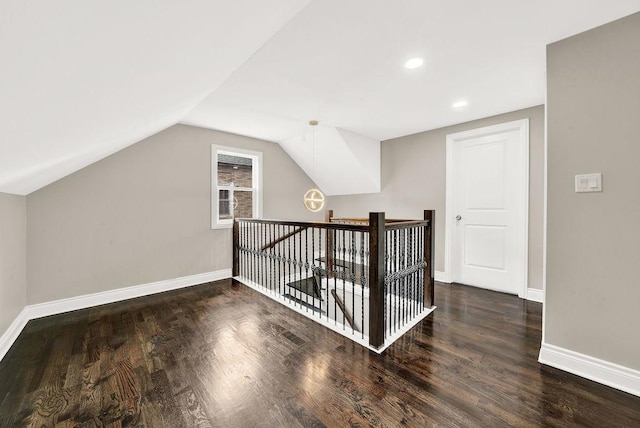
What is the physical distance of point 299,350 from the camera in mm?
2041

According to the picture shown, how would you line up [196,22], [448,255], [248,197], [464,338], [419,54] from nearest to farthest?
[196,22]
[419,54]
[464,338]
[448,255]
[248,197]

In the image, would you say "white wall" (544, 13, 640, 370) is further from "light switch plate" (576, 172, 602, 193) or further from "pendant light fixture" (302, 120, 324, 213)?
"pendant light fixture" (302, 120, 324, 213)

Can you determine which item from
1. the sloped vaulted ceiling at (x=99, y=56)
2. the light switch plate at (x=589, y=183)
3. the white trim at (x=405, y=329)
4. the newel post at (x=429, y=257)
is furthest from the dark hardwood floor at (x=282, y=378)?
the sloped vaulted ceiling at (x=99, y=56)

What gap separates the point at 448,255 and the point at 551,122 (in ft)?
7.64

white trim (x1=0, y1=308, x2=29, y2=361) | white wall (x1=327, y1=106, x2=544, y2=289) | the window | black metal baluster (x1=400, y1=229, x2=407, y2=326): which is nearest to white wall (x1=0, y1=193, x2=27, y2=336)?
white trim (x1=0, y1=308, x2=29, y2=361)

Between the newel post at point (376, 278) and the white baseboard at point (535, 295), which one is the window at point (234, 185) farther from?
the white baseboard at point (535, 295)

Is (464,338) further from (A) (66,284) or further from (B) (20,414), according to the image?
(A) (66,284)

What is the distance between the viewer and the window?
4.00 meters

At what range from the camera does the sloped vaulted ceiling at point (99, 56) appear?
1.70ft

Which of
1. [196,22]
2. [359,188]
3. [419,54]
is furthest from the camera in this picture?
[359,188]

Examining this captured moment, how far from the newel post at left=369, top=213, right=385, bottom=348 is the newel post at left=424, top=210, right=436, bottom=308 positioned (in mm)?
959

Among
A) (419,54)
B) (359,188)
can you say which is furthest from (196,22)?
(359,188)

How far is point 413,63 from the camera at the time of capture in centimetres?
217

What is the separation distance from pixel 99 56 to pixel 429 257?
2.89m
